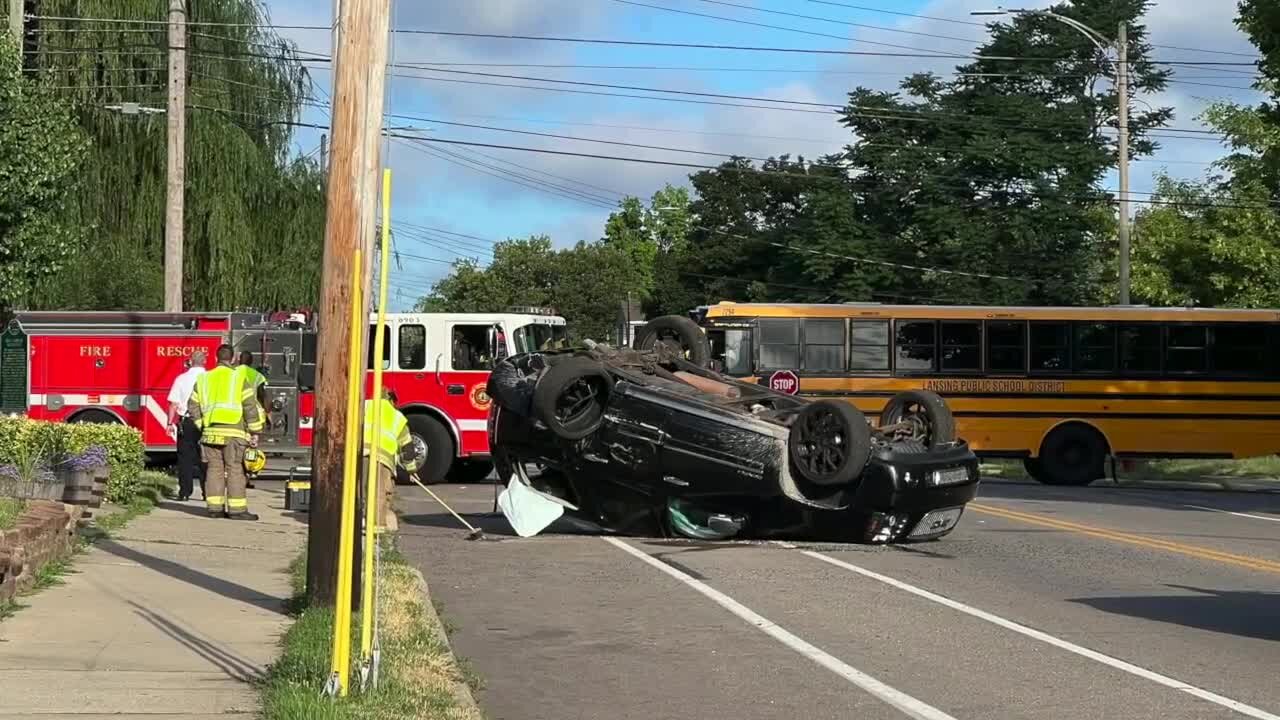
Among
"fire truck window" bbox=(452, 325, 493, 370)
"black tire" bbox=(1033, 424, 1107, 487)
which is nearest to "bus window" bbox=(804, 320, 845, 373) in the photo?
"black tire" bbox=(1033, 424, 1107, 487)

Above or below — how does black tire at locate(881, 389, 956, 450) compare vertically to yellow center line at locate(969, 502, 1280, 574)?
above

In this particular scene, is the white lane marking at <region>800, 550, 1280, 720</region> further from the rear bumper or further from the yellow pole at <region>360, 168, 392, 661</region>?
the yellow pole at <region>360, 168, 392, 661</region>

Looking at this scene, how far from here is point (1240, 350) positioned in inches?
1202

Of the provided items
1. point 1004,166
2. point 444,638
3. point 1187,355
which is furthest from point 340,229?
point 1004,166

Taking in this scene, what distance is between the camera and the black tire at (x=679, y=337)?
19.2 m

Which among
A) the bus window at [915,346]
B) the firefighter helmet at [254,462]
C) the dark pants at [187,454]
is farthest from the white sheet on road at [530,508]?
the bus window at [915,346]

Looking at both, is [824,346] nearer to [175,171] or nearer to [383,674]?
[175,171]

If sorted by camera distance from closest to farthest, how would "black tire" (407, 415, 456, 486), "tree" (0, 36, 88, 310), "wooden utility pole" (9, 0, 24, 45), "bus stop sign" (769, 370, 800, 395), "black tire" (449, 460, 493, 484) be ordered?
"tree" (0, 36, 88, 310) < "wooden utility pole" (9, 0, 24, 45) < "black tire" (407, 415, 456, 486) < "black tire" (449, 460, 493, 484) < "bus stop sign" (769, 370, 800, 395)

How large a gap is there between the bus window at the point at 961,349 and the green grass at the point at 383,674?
20.2 m

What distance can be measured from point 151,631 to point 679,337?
33.3 ft

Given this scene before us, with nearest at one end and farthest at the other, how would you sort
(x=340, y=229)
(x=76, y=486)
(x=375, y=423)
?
(x=375, y=423), (x=340, y=229), (x=76, y=486)

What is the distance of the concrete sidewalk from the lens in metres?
8.02

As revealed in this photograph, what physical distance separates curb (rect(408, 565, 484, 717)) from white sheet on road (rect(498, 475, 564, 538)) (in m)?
2.63

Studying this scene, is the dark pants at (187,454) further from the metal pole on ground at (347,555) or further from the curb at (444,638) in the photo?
the metal pole on ground at (347,555)
